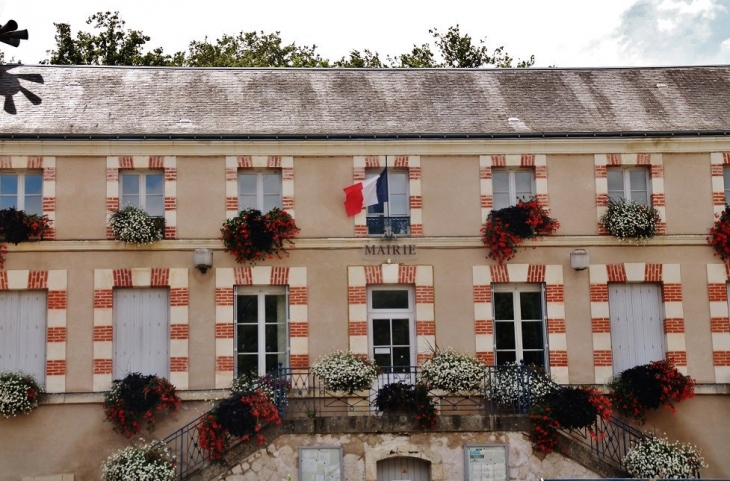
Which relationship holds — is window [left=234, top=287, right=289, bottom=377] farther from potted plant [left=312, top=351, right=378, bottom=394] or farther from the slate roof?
the slate roof

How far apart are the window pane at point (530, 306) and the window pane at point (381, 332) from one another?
2.03 m

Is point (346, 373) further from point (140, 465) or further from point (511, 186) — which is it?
point (511, 186)

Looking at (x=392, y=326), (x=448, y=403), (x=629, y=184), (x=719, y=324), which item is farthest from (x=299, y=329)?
Result: (x=719, y=324)

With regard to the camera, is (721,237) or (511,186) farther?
(511,186)

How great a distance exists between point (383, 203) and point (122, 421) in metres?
4.91

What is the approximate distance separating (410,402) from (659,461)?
3.40m

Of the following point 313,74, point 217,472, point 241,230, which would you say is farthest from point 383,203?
point 217,472

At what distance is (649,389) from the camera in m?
14.5

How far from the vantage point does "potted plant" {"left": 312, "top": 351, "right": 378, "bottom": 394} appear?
1415 cm

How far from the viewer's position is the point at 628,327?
1530 centimetres

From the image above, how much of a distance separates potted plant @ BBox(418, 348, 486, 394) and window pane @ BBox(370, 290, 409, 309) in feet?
3.93

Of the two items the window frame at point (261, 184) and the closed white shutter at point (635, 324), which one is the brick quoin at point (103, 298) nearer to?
the window frame at point (261, 184)

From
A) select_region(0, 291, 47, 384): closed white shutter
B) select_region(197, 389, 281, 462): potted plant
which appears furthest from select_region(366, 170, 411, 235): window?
select_region(0, 291, 47, 384): closed white shutter

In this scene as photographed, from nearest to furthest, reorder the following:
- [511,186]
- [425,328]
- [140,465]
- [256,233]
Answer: [140,465], [256,233], [425,328], [511,186]
